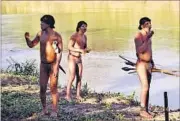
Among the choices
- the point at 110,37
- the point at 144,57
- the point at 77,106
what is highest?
the point at 110,37

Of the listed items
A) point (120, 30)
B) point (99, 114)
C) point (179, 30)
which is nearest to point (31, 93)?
point (99, 114)

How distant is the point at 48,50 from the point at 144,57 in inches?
37.1

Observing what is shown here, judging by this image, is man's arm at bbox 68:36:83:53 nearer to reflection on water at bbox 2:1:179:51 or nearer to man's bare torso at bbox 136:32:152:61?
man's bare torso at bbox 136:32:152:61

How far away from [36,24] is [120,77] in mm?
5228

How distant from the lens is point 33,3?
14.6 m

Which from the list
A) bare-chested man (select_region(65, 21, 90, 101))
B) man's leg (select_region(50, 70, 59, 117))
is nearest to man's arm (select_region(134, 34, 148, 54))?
bare-chested man (select_region(65, 21, 90, 101))

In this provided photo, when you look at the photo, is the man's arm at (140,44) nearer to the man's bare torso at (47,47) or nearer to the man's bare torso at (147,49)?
the man's bare torso at (147,49)

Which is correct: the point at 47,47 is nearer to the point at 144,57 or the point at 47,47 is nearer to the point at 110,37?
the point at 144,57

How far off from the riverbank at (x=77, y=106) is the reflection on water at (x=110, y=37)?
0.56 meters

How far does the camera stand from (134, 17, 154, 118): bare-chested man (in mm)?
4855

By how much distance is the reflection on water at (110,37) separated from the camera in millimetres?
7414

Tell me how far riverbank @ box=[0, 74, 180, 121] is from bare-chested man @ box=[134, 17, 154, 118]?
299 mm

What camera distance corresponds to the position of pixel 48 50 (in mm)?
4762

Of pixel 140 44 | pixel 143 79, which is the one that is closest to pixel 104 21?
pixel 143 79
